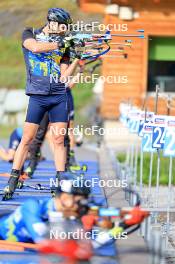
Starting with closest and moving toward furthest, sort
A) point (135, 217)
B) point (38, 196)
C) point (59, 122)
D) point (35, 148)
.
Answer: point (135, 217) < point (59, 122) < point (38, 196) < point (35, 148)

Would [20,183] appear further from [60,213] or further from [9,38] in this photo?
[9,38]

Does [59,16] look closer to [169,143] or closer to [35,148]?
[169,143]

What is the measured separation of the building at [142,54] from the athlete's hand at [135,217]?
18.1 metres

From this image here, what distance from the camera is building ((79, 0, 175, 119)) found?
25922 mm

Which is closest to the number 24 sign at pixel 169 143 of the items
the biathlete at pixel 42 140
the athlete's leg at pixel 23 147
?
the athlete's leg at pixel 23 147

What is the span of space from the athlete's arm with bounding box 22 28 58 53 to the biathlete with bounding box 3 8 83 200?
0.01 metres

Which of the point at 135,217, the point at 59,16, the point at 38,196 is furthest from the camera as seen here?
the point at 38,196

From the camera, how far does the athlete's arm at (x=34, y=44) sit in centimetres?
975

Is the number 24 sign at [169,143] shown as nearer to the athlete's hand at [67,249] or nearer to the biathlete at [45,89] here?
the biathlete at [45,89]

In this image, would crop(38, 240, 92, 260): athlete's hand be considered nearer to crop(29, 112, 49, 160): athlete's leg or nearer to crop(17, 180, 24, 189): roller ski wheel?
crop(17, 180, 24, 189): roller ski wheel

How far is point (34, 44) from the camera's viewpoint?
9828 mm

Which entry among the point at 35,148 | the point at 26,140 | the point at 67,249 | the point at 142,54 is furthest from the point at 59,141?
the point at 142,54

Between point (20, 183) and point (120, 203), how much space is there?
1.45 m

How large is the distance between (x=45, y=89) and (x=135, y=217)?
345 cm
